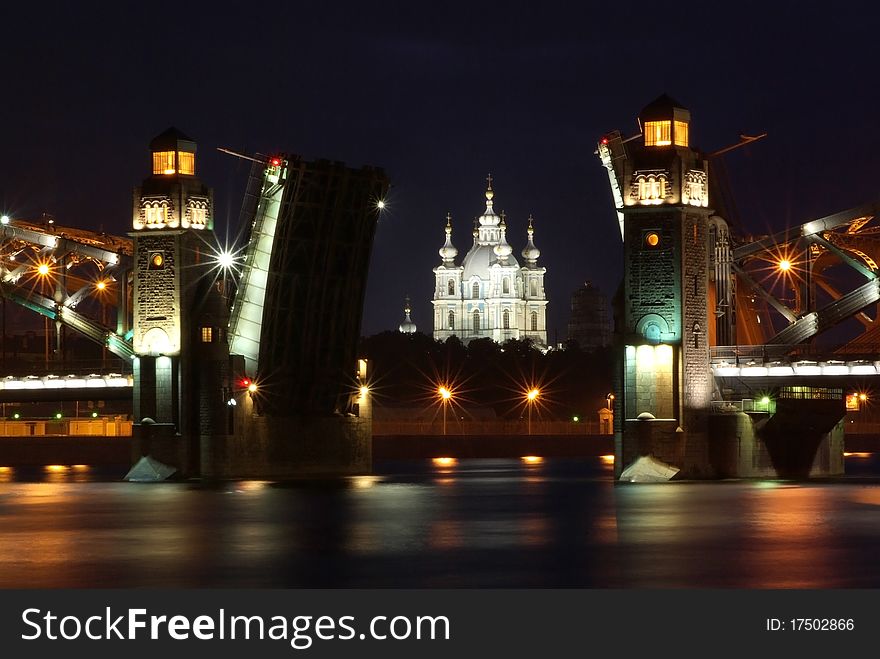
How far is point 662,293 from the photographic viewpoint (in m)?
69.1

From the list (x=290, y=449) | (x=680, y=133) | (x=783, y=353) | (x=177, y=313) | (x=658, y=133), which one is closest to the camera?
(x=658, y=133)

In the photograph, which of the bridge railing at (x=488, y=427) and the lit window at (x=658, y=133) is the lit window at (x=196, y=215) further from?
the bridge railing at (x=488, y=427)

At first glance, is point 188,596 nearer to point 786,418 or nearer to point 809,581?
point 809,581

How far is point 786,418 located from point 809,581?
3931 cm

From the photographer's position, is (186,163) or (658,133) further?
(186,163)

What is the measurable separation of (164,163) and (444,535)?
33388 millimetres

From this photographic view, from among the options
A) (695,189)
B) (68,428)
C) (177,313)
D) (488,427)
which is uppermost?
Result: (695,189)

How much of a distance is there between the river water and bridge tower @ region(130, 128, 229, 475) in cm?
390

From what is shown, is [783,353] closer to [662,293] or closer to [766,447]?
[766,447]

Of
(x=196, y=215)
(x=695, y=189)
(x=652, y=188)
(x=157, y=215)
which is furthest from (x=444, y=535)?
(x=157, y=215)

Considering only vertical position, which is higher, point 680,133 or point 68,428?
point 680,133

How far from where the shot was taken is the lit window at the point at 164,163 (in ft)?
244

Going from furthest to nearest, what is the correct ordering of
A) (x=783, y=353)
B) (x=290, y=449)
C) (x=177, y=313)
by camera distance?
(x=290, y=449)
(x=177, y=313)
(x=783, y=353)

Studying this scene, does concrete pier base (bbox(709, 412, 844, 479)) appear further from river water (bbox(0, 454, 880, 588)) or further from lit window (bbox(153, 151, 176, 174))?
lit window (bbox(153, 151, 176, 174))
